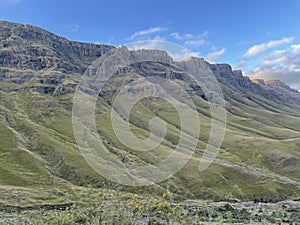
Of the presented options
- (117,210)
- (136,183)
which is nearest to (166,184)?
(136,183)

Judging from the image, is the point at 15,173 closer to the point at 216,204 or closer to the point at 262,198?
the point at 216,204

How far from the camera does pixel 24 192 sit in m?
166

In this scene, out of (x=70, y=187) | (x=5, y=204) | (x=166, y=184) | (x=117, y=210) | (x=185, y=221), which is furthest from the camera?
(x=166, y=184)

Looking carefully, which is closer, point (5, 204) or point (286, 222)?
point (286, 222)

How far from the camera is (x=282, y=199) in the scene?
615 feet

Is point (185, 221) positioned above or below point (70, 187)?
above

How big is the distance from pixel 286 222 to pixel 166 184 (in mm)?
82944

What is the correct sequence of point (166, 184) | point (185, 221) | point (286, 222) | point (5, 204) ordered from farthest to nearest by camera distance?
point (166, 184), point (5, 204), point (286, 222), point (185, 221)

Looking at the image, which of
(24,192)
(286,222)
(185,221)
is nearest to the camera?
(185,221)

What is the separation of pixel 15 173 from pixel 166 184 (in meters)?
83.0

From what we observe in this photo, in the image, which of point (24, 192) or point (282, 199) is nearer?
point (24, 192)

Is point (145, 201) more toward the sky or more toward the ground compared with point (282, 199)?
more toward the sky

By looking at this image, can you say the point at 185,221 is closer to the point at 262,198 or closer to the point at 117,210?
the point at 117,210

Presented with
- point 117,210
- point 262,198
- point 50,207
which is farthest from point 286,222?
point 50,207
